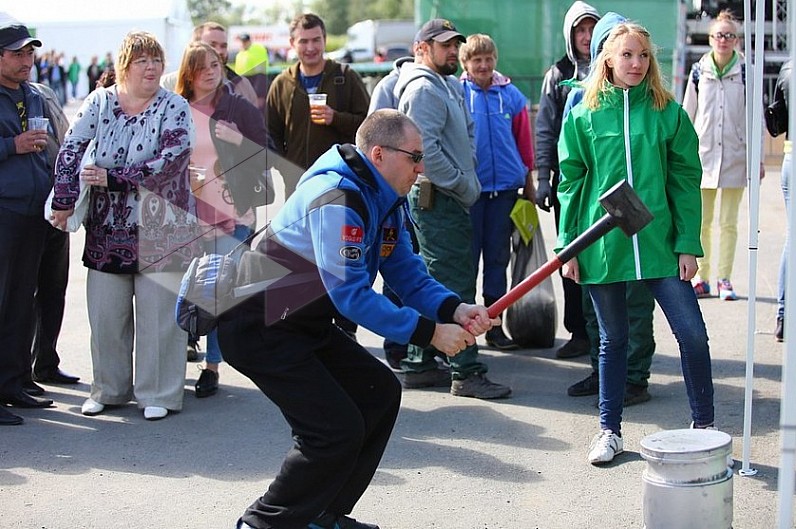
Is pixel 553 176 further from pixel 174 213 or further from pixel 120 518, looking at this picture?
pixel 120 518

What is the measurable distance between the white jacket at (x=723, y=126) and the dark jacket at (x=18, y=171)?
490 cm

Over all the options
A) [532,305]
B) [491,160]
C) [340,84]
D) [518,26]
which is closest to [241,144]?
[340,84]

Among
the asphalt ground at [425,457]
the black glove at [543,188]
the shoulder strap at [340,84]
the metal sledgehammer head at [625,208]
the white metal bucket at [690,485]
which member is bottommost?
the asphalt ground at [425,457]

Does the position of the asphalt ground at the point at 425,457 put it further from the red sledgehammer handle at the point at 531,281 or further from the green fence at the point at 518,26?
the green fence at the point at 518,26

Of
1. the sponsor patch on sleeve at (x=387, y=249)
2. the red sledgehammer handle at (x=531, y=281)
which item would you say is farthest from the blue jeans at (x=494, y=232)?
the red sledgehammer handle at (x=531, y=281)

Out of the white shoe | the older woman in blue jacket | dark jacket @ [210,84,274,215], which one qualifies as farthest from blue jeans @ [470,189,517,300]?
the white shoe

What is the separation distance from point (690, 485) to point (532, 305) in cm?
322

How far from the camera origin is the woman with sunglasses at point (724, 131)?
850cm

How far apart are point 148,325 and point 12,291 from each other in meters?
0.81

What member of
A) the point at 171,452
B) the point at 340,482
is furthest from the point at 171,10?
the point at 340,482

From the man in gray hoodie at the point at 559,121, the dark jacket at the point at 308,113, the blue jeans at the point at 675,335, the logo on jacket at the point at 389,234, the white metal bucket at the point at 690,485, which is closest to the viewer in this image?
the white metal bucket at the point at 690,485

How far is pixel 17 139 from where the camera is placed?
5.93 m

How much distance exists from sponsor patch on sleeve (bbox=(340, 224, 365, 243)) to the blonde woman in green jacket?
1.56 meters

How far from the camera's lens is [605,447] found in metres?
5.02
